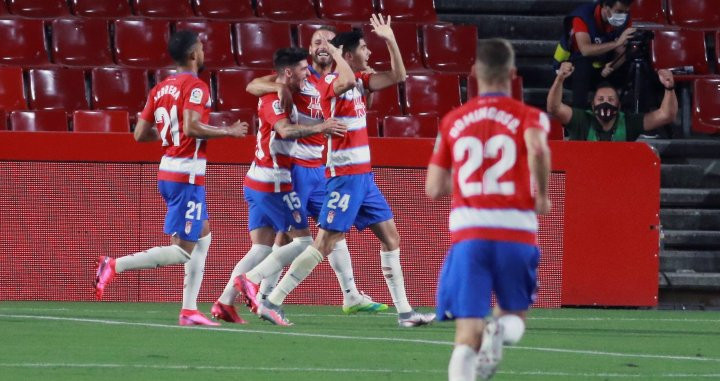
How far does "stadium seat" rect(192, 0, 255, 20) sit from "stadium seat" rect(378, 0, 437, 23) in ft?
4.95

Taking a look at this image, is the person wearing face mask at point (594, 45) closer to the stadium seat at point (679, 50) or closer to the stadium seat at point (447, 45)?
the stadium seat at point (447, 45)

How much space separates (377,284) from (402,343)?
351cm

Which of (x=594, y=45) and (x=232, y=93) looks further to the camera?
(x=232, y=93)

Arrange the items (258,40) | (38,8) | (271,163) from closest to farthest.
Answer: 1. (271,163)
2. (258,40)
3. (38,8)

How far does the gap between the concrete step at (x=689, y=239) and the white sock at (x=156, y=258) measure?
5.73 m

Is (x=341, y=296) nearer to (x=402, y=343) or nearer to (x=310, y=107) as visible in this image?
(x=310, y=107)

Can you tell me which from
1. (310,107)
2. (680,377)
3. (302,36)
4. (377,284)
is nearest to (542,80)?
(302,36)

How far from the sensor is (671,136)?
15641 millimetres

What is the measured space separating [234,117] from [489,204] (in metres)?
8.19

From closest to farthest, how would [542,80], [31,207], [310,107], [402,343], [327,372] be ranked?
[327,372] → [402,343] → [310,107] → [31,207] → [542,80]

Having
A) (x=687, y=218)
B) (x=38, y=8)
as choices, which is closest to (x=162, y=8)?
(x=38, y=8)

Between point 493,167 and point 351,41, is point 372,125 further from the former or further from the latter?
point 493,167

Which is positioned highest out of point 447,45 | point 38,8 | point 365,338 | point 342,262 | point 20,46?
point 38,8

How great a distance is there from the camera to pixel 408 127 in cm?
1420
